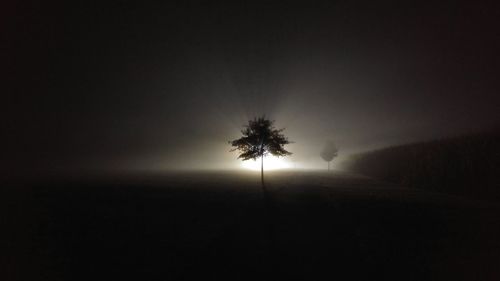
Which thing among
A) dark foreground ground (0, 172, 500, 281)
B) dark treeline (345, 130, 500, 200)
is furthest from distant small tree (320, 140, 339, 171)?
dark foreground ground (0, 172, 500, 281)

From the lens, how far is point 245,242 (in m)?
10.1

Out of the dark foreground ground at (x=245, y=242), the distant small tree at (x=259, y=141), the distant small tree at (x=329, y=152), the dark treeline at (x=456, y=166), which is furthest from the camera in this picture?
the distant small tree at (x=329, y=152)

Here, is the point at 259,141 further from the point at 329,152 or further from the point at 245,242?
the point at 329,152

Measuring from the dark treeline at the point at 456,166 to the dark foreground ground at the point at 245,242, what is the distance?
5.45m

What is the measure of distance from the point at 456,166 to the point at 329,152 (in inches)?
2225

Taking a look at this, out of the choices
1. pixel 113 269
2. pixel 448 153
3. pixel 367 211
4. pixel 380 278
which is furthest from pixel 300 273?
pixel 448 153

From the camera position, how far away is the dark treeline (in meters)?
Answer: 22.2

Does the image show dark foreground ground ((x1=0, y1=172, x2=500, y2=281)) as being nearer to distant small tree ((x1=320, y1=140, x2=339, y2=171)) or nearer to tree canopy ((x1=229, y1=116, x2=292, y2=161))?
tree canopy ((x1=229, y1=116, x2=292, y2=161))

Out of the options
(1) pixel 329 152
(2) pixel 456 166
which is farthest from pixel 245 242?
(1) pixel 329 152

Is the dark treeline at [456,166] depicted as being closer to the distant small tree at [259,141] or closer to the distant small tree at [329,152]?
the distant small tree at [259,141]

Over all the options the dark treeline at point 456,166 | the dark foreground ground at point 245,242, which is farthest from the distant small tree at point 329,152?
the dark foreground ground at point 245,242

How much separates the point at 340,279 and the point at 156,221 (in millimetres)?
8735

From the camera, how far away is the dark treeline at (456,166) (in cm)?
2224

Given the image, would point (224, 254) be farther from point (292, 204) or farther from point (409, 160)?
point (409, 160)
